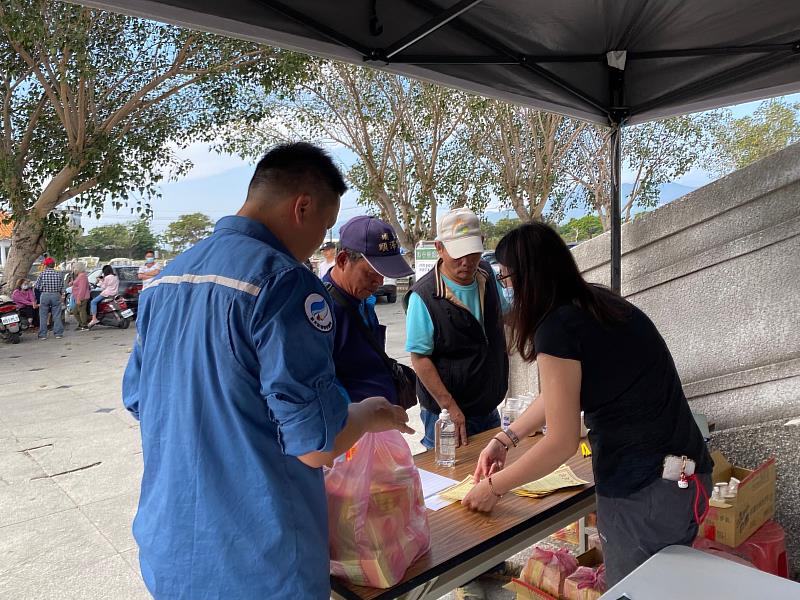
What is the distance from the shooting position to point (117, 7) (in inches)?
75.2

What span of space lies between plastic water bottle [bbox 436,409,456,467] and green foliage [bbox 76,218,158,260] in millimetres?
49756

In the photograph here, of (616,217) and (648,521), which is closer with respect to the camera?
(648,521)

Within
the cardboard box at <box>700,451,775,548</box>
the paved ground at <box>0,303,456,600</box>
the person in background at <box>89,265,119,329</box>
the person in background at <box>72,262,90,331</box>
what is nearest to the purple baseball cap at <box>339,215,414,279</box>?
the cardboard box at <box>700,451,775,548</box>

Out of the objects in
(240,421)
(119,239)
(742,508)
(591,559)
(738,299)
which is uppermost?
(119,239)

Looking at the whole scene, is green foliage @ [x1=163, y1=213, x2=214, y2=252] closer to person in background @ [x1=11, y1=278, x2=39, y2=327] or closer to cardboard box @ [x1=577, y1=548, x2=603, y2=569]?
person in background @ [x1=11, y1=278, x2=39, y2=327]

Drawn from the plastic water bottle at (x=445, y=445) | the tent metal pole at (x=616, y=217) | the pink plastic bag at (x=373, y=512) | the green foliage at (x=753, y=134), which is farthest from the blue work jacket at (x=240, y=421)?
the green foliage at (x=753, y=134)

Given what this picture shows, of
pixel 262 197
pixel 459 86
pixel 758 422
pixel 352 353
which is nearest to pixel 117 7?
pixel 262 197

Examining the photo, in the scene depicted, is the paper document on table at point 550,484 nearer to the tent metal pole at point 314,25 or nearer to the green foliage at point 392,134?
the tent metal pole at point 314,25

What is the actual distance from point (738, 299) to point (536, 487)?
77.2 inches

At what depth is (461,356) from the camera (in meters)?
2.88

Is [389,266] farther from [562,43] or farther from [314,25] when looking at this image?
[562,43]

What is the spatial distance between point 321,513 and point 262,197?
71cm


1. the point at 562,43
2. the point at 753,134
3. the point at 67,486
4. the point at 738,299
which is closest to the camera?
the point at 562,43

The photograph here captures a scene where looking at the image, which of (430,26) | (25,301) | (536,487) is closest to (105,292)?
(25,301)
